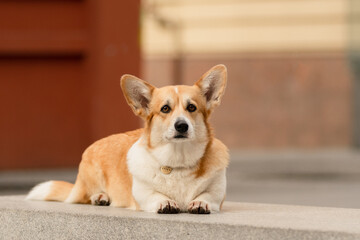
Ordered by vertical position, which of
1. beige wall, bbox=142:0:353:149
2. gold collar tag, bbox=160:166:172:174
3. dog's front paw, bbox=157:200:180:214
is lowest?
beige wall, bbox=142:0:353:149

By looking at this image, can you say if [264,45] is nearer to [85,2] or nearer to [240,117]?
[240,117]

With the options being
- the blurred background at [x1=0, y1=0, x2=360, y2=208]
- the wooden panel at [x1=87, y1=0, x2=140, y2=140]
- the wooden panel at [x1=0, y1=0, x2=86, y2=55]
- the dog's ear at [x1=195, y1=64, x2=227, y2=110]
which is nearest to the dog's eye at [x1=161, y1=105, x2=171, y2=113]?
the dog's ear at [x1=195, y1=64, x2=227, y2=110]

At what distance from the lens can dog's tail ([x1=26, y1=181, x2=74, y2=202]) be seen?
234 inches

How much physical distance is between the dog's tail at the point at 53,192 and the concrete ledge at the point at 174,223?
241 mm

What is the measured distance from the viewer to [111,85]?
1308 centimetres

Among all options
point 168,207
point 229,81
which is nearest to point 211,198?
point 168,207

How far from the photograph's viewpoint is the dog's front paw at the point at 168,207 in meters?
4.86

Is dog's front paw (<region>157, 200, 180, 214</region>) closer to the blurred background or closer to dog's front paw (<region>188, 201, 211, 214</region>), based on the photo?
dog's front paw (<region>188, 201, 211, 214</region>)

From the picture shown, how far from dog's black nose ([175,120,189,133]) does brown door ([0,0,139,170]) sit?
8.41 metres

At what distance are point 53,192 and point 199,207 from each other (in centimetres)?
158

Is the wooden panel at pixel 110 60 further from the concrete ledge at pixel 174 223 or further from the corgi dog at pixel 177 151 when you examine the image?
the corgi dog at pixel 177 151

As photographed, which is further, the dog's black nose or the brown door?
the brown door

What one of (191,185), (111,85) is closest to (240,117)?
(111,85)

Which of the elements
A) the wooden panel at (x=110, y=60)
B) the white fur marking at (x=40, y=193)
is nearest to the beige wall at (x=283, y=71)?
the wooden panel at (x=110, y=60)
